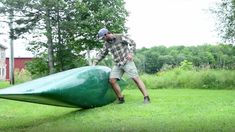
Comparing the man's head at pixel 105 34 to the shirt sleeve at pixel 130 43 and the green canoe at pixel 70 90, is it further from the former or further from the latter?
the green canoe at pixel 70 90

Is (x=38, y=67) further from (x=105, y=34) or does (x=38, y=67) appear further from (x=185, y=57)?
(x=105, y=34)

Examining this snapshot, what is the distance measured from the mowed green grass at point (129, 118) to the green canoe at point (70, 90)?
194mm

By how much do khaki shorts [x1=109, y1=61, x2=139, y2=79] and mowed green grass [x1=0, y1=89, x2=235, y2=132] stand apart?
483mm

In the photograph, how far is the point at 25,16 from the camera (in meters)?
12.7

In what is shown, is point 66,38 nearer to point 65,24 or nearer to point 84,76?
point 65,24

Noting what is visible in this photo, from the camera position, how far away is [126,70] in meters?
7.91

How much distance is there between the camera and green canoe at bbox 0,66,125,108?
6465 millimetres

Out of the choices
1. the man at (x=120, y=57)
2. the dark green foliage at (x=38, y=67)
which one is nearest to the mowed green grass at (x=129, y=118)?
the man at (x=120, y=57)

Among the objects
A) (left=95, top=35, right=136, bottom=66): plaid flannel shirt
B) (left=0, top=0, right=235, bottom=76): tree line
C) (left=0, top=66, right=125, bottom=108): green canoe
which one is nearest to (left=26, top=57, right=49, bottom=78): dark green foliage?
(left=0, top=0, right=235, bottom=76): tree line

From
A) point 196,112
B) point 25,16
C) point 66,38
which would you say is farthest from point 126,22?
point 196,112

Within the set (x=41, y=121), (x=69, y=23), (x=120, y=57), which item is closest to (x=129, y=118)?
(x=41, y=121)

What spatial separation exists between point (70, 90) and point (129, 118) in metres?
1.11

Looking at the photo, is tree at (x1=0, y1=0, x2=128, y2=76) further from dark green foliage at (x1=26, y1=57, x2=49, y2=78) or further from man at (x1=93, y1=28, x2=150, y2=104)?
man at (x1=93, y1=28, x2=150, y2=104)

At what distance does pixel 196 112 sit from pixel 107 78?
1866mm
